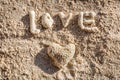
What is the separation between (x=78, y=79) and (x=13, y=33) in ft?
0.77

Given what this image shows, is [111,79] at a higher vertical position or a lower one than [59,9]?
lower

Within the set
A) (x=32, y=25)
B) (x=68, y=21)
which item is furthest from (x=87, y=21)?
(x=32, y=25)

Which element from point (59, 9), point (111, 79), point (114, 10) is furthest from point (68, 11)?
point (111, 79)

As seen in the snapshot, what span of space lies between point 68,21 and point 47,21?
0.06m

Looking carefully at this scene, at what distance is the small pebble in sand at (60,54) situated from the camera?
1.15 meters

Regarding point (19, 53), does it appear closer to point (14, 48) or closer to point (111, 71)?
point (14, 48)

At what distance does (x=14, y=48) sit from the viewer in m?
1.17

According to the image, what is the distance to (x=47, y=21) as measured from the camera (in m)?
1.18

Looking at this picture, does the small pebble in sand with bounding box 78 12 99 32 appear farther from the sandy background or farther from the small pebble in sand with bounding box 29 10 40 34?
the small pebble in sand with bounding box 29 10 40 34

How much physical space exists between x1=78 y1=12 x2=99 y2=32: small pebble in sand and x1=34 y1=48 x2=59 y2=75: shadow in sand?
0.13 m

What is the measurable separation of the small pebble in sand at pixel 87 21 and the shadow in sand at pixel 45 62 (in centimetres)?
13

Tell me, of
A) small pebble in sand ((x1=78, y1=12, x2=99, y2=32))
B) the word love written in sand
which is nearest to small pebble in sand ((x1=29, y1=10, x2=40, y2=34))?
the word love written in sand

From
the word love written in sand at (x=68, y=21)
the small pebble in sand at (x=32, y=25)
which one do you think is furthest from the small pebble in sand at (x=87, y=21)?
Answer: the small pebble in sand at (x=32, y=25)

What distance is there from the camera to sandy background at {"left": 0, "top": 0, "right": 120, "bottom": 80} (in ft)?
3.84
